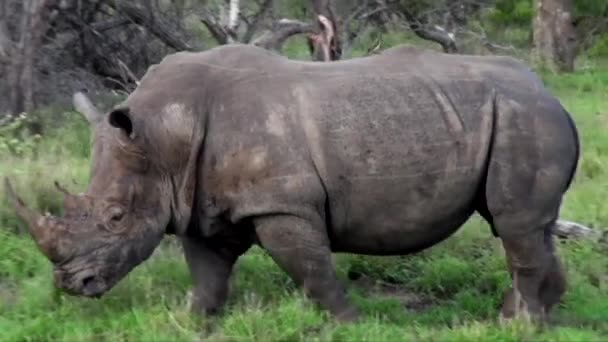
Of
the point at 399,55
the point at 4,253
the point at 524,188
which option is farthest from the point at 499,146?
the point at 4,253

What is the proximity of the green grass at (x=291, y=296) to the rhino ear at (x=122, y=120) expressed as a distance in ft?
3.01

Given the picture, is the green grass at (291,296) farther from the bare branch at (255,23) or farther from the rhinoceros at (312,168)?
the bare branch at (255,23)

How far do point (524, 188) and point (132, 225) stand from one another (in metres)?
1.97

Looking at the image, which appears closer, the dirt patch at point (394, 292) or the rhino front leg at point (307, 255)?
the rhino front leg at point (307, 255)

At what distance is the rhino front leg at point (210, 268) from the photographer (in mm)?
6379

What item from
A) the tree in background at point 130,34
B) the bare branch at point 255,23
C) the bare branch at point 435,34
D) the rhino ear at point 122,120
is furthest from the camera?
the bare branch at point 435,34

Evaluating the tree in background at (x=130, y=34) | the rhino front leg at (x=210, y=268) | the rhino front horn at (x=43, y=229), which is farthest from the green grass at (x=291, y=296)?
the tree in background at (x=130, y=34)

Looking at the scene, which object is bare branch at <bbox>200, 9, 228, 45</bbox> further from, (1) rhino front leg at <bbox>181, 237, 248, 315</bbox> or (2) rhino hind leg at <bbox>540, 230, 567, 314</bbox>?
(2) rhino hind leg at <bbox>540, 230, 567, 314</bbox>

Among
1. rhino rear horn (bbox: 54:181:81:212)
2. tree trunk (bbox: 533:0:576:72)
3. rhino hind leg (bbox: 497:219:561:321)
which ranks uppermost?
rhino rear horn (bbox: 54:181:81:212)

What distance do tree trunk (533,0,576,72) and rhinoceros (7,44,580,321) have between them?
1366cm

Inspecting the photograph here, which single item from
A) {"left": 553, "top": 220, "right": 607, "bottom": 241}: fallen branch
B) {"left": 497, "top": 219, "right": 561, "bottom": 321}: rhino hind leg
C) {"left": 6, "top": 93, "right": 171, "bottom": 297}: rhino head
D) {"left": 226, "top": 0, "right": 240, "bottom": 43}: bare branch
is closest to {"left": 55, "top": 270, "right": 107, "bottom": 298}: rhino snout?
{"left": 6, "top": 93, "right": 171, "bottom": 297}: rhino head

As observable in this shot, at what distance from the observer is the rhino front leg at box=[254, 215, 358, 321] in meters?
5.83

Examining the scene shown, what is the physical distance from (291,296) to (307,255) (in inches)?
17.9

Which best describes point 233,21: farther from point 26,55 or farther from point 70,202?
point 70,202
